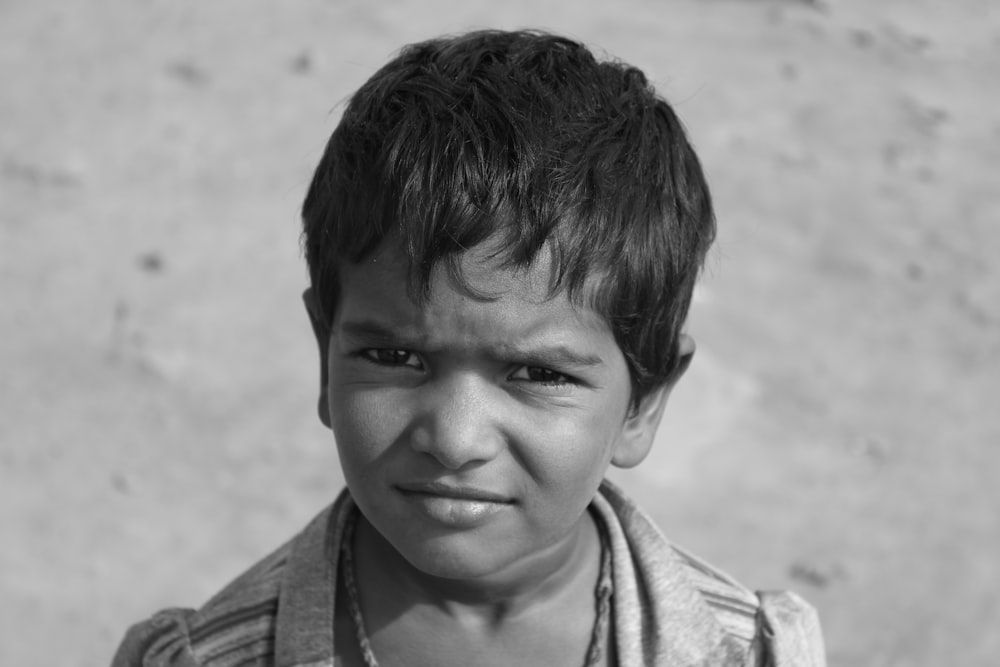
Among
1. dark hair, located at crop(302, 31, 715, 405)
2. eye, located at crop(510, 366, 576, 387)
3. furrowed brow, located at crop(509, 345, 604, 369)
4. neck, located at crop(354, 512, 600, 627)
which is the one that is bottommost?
neck, located at crop(354, 512, 600, 627)

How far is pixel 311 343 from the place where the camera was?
14.1 ft

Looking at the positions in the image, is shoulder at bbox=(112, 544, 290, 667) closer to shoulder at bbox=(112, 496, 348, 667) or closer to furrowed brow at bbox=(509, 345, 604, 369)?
shoulder at bbox=(112, 496, 348, 667)

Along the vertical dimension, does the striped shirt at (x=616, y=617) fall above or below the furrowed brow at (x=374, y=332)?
below

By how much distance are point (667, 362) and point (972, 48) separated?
15.9ft

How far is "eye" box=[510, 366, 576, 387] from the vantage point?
5.65ft

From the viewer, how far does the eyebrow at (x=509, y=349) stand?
1676 mm

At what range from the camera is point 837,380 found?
171 inches

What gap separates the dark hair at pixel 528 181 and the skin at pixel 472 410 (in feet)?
0.12

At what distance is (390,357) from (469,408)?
133mm

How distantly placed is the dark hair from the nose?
13 cm

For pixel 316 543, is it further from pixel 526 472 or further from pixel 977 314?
pixel 977 314

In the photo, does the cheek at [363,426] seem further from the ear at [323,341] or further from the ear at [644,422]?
the ear at [644,422]

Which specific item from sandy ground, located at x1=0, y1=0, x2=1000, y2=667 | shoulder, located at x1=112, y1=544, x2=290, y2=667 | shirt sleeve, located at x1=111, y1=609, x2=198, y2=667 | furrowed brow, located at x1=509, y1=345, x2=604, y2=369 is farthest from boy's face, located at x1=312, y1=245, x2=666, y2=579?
sandy ground, located at x1=0, y1=0, x2=1000, y2=667

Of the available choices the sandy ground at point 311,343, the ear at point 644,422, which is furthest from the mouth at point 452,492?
the sandy ground at point 311,343
